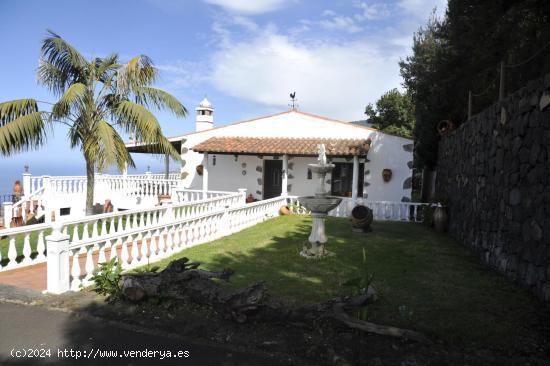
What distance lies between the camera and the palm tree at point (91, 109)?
8461 millimetres

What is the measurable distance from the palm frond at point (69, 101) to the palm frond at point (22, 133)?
397 millimetres

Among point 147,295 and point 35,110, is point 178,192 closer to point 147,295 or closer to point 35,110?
point 35,110

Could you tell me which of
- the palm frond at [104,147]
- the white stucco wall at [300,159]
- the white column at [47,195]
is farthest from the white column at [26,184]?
the palm frond at [104,147]

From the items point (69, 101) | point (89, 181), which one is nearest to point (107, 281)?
point (69, 101)

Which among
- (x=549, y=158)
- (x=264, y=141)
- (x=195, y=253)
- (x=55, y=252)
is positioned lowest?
(x=195, y=253)

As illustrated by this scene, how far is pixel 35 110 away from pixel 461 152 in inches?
405

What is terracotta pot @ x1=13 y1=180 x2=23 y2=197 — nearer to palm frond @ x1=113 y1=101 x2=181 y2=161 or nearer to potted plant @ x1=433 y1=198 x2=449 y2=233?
palm frond @ x1=113 y1=101 x2=181 y2=161

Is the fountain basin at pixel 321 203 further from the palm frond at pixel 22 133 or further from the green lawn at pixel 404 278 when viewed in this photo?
the palm frond at pixel 22 133

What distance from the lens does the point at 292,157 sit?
1555cm

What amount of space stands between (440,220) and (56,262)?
906 centimetres

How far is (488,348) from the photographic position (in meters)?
3.35

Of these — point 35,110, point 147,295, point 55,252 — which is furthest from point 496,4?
point 35,110

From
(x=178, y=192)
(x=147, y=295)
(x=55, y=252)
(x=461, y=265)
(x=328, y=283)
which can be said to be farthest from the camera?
(x=178, y=192)

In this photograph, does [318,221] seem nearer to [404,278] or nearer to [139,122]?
[404,278]
